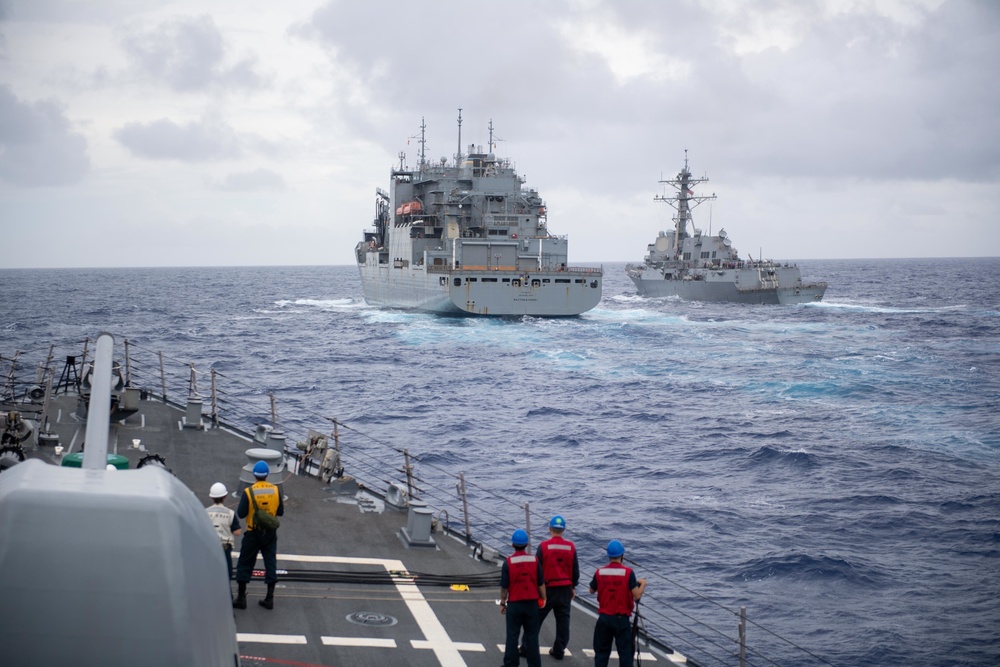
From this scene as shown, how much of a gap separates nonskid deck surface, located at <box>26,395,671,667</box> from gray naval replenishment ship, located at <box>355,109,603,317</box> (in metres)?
47.7

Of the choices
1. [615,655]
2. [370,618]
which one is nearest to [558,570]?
[615,655]

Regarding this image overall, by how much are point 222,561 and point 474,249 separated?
5855 centimetres

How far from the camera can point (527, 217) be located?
65.8m

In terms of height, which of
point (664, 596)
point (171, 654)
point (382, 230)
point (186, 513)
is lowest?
point (664, 596)

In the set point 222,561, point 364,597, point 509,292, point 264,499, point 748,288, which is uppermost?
point 748,288

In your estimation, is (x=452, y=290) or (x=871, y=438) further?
(x=452, y=290)

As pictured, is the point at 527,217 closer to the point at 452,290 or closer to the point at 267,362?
the point at 452,290

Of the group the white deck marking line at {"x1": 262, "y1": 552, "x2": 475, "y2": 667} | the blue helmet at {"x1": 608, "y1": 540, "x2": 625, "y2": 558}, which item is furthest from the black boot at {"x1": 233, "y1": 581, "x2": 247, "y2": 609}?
the blue helmet at {"x1": 608, "y1": 540, "x2": 625, "y2": 558}

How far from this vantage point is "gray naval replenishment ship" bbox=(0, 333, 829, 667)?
3793 millimetres

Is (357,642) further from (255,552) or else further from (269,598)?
(255,552)

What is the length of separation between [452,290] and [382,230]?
87.1 feet

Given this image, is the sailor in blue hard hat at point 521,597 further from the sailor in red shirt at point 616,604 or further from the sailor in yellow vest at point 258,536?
the sailor in yellow vest at point 258,536

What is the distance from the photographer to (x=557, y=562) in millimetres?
8305

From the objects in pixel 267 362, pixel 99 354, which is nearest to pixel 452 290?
pixel 267 362
